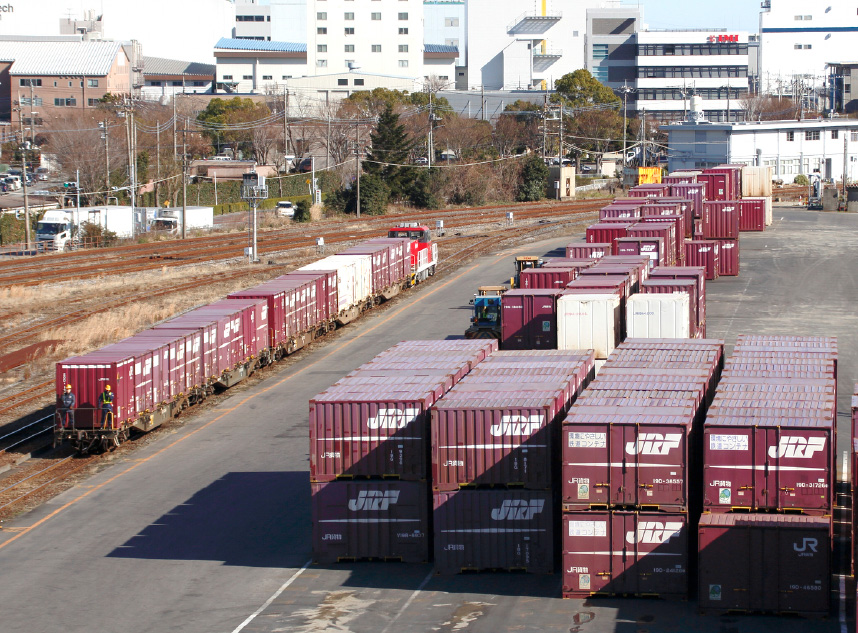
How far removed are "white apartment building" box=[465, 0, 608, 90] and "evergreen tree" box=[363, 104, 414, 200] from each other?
82.0 m

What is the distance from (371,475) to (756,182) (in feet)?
281

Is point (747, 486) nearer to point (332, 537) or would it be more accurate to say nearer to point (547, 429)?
point (547, 429)

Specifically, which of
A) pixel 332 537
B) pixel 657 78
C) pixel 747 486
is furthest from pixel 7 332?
pixel 657 78

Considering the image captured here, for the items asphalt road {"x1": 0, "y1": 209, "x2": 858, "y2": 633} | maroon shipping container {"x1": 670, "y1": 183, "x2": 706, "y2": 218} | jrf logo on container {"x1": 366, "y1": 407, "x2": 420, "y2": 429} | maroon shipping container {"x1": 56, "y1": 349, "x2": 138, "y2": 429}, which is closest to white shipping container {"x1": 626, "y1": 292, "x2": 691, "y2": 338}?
asphalt road {"x1": 0, "y1": 209, "x2": 858, "y2": 633}

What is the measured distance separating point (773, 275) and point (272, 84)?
448 feet

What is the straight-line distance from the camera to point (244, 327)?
1625 inches

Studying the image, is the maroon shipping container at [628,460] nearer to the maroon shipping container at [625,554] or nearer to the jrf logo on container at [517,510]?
the maroon shipping container at [625,554]

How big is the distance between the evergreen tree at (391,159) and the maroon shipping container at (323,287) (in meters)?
56.0

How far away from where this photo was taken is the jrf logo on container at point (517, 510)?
22875 millimetres

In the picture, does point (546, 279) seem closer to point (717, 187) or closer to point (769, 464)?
point (769, 464)

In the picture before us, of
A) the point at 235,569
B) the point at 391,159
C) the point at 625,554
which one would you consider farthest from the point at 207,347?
the point at 391,159

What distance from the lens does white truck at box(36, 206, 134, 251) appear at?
80875 millimetres

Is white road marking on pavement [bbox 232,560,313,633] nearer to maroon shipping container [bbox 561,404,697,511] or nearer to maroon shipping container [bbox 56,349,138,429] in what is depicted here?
maroon shipping container [bbox 561,404,697,511]

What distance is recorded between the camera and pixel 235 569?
24031 millimetres
